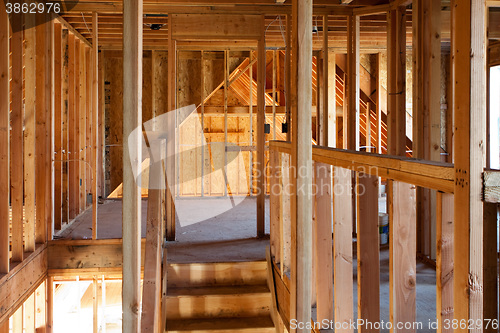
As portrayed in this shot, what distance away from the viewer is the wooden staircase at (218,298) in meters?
3.70

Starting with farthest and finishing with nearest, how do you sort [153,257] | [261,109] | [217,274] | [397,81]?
1. [261,109]
2. [397,81]
3. [217,274]
4. [153,257]

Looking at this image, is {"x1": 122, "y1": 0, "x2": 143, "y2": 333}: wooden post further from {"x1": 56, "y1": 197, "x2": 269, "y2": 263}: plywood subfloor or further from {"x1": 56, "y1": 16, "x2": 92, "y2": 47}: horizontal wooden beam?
{"x1": 56, "y1": 16, "x2": 92, "y2": 47}: horizontal wooden beam

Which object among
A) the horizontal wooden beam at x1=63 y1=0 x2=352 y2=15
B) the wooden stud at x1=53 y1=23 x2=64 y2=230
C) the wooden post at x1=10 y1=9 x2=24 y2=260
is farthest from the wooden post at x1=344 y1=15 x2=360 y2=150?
the wooden stud at x1=53 y1=23 x2=64 y2=230

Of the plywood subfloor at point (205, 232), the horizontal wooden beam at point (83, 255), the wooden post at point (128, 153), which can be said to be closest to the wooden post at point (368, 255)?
the wooden post at point (128, 153)

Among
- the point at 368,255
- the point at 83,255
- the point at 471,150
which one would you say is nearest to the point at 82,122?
the point at 83,255

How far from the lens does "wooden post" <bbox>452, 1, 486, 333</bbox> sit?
123 centimetres

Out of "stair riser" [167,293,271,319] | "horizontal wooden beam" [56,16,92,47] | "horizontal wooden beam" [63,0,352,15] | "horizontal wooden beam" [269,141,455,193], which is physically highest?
"horizontal wooden beam" [56,16,92,47]

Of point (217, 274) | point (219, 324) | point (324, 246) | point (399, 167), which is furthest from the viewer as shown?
point (217, 274)

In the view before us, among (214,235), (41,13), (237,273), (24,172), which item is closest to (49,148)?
(24,172)

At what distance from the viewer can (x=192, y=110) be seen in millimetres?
9047

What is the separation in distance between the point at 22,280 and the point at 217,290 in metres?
1.74

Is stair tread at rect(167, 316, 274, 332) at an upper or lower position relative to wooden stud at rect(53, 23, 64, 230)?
lower

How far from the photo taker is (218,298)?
3.84 metres

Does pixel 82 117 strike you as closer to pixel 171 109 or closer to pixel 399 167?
pixel 171 109
